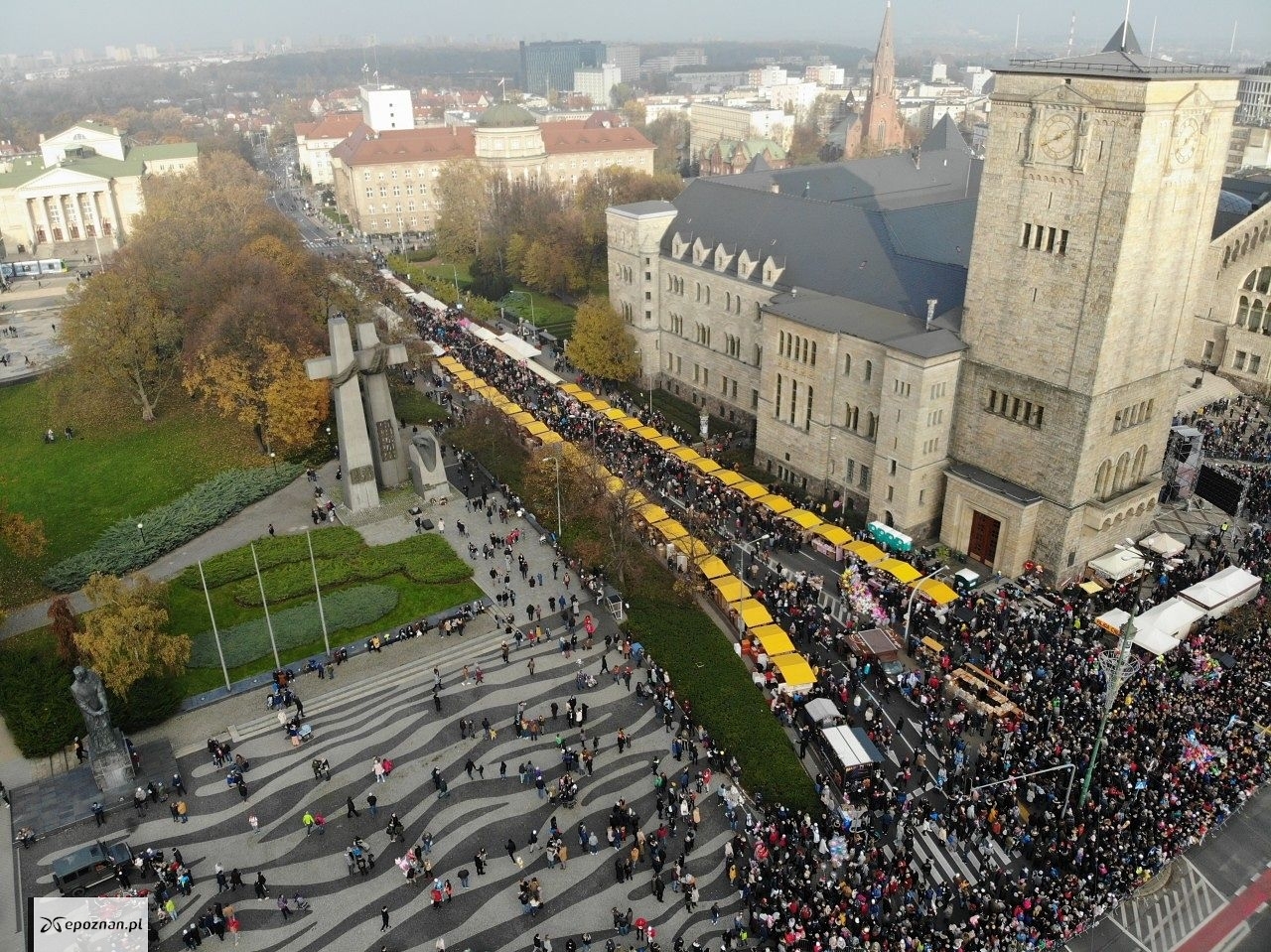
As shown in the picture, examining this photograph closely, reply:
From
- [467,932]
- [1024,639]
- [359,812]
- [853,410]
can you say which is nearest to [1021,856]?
[1024,639]

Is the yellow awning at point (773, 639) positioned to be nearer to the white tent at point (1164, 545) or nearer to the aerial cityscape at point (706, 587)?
the aerial cityscape at point (706, 587)

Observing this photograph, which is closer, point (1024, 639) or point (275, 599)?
point (1024, 639)

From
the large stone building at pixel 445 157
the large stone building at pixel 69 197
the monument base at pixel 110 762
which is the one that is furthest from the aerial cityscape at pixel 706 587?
the large stone building at pixel 69 197

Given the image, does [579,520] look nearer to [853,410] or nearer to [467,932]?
[853,410]

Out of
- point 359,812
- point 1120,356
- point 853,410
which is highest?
point 1120,356

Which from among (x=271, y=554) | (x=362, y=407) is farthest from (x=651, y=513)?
(x=271, y=554)
